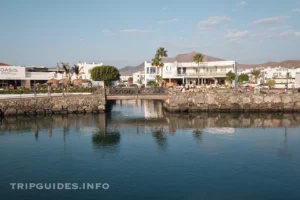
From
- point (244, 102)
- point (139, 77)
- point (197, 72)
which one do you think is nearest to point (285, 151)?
point (244, 102)

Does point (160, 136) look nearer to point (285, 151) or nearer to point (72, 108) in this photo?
point (285, 151)

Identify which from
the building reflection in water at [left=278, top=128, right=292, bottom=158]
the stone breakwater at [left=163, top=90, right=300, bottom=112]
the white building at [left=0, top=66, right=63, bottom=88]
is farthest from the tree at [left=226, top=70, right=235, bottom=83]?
the building reflection in water at [left=278, top=128, right=292, bottom=158]

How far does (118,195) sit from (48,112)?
32.8 metres

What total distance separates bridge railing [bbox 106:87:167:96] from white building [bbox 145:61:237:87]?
1780 inches

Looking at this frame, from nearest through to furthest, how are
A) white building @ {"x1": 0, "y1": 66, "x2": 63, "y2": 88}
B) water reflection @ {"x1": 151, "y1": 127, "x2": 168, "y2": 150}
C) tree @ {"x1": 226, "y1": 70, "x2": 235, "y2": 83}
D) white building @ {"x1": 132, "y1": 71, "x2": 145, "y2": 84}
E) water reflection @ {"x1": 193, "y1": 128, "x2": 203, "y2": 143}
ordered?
water reflection @ {"x1": 151, "y1": 127, "x2": 168, "y2": 150}
water reflection @ {"x1": 193, "y1": 128, "x2": 203, "y2": 143}
white building @ {"x1": 0, "y1": 66, "x2": 63, "y2": 88}
tree @ {"x1": 226, "y1": 70, "x2": 235, "y2": 83}
white building @ {"x1": 132, "y1": 71, "x2": 145, "y2": 84}

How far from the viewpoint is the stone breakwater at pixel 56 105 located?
43562 millimetres

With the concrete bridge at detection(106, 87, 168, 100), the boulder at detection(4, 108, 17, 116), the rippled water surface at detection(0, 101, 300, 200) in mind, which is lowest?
the rippled water surface at detection(0, 101, 300, 200)

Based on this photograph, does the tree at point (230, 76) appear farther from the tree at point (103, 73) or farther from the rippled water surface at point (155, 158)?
the rippled water surface at point (155, 158)

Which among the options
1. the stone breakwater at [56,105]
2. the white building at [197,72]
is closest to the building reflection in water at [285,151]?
the stone breakwater at [56,105]

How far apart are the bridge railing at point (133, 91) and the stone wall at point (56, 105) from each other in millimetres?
1867

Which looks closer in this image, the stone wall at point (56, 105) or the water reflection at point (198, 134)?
the water reflection at point (198, 134)

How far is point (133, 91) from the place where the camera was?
46250 millimetres

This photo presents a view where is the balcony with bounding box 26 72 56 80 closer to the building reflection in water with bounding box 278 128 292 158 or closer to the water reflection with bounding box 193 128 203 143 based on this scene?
the water reflection with bounding box 193 128 203 143

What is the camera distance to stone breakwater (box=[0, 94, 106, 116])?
143 feet
